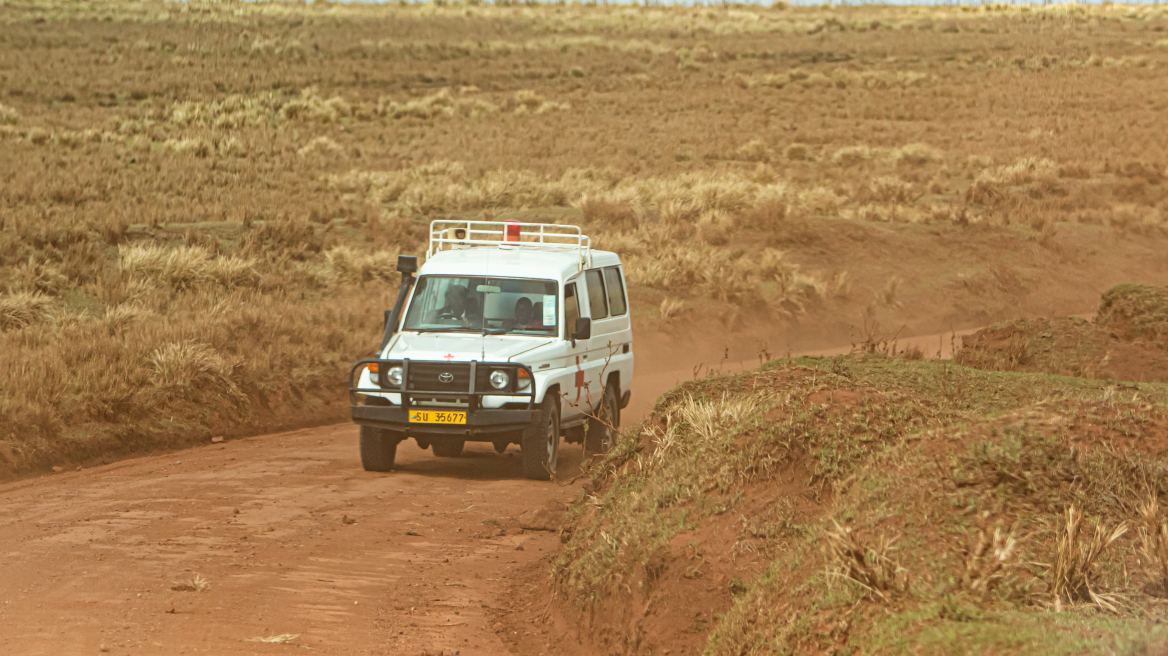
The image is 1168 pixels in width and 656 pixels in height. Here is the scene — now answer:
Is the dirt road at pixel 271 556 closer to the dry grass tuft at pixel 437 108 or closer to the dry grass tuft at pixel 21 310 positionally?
the dry grass tuft at pixel 21 310

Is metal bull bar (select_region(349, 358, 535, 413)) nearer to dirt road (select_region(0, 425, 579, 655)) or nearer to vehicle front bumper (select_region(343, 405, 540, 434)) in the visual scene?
vehicle front bumper (select_region(343, 405, 540, 434))

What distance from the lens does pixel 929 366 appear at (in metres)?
9.45

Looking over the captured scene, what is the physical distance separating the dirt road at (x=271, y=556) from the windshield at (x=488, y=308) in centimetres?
145

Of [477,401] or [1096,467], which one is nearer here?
[1096,467]

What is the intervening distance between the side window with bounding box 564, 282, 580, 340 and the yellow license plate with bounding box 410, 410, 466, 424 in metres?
1.50

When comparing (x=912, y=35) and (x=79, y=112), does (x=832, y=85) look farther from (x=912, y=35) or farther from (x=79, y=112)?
(x=79, y=112)

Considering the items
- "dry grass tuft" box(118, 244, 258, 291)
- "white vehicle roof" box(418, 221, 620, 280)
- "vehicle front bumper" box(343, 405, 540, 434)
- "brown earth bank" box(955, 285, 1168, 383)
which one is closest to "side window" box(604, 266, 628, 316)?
"white vehicle roof" box(418, 221, 620, 280)

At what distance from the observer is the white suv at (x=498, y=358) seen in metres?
10.8

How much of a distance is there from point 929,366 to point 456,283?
493 cm

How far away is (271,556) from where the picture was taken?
7941mm

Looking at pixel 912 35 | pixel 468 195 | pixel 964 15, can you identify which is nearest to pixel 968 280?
pixel 468 195

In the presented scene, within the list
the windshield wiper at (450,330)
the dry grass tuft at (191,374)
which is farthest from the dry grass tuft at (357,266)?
the windshield wiper at (450,330)

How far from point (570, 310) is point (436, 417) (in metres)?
1.97

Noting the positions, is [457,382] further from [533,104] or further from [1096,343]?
[533,104]
